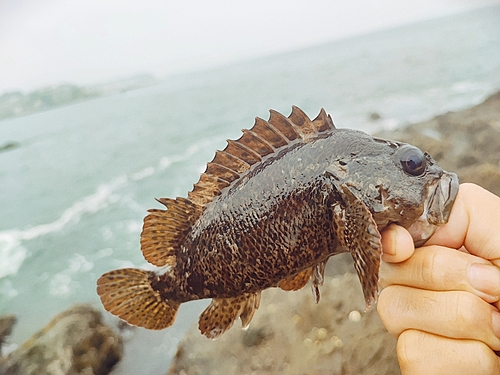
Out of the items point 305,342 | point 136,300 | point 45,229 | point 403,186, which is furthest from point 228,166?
point 45,229

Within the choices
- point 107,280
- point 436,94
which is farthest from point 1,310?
point 436,94

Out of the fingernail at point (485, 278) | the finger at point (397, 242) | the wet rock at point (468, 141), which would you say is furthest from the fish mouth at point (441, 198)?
the wet rock at point (468, 141)

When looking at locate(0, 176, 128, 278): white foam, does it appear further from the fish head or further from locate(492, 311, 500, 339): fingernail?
locate(492, 311, 500, 339): fingernail

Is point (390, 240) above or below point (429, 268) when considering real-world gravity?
above

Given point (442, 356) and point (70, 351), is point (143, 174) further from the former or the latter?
point (442, 356)

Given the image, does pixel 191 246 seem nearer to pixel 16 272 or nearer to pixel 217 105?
pixel 16 272
